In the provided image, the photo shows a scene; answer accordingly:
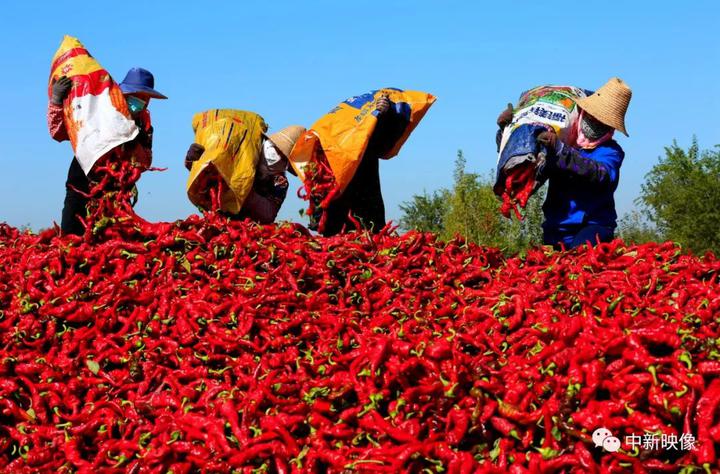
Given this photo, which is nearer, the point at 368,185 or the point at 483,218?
the point at 368,185

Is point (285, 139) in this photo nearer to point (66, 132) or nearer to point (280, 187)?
point (280, 187)

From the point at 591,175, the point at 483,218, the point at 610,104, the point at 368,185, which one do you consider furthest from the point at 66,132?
the point at 483,218

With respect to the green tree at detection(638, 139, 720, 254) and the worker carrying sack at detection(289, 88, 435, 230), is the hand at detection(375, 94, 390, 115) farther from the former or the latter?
the green tree at detection(638, 139, 720, 254)

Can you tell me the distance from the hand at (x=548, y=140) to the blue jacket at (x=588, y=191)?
210mm

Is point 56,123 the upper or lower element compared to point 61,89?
lower

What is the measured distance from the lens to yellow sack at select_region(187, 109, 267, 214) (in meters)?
6.64

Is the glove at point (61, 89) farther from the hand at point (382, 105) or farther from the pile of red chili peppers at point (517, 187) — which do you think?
the pile of red chili peppers at point (517, 187)

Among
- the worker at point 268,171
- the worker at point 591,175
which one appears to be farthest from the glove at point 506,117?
the worker at point 268,171

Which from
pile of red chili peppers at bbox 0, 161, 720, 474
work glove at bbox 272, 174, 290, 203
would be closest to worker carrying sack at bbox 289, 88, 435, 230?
work glove at bbox 272, 174, 290, 203

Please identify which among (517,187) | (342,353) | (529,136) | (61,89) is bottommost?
(342,353)

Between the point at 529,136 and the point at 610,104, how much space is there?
73 centimetres

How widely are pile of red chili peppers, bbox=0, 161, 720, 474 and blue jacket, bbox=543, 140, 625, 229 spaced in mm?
1162

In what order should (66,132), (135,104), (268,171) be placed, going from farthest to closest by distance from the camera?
(268,171), (135,104), (66,132)

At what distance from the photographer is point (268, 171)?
7.16 m
